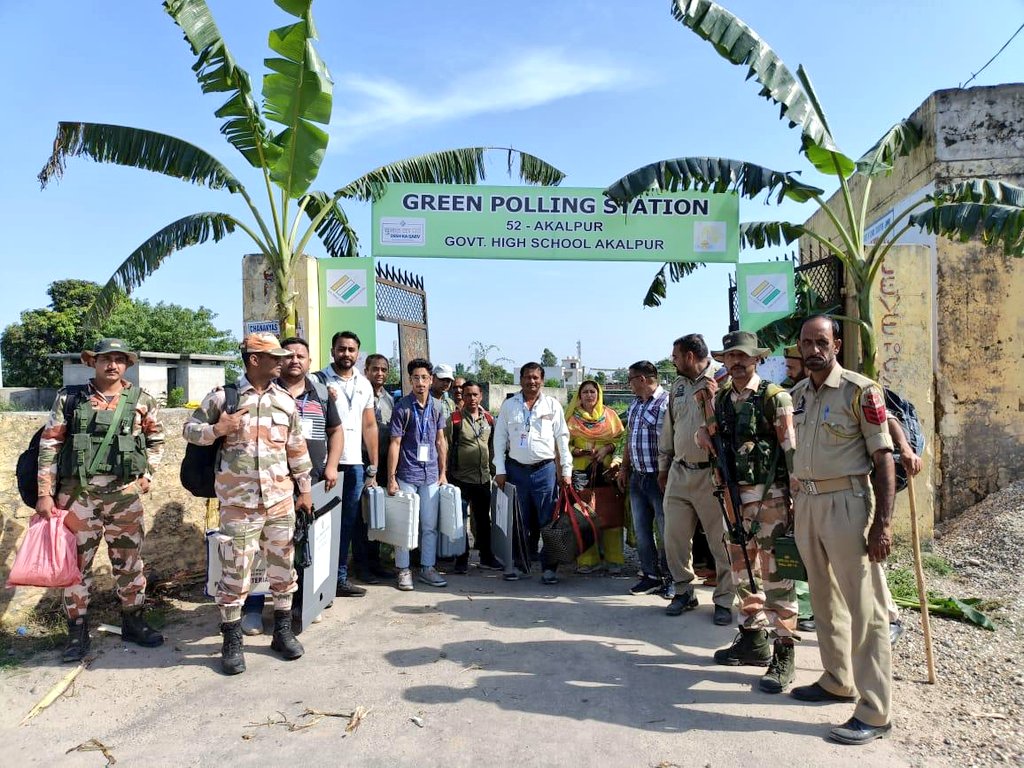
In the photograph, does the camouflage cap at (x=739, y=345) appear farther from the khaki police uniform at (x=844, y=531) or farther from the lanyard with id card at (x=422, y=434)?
the lanyard with id card at (x=422, y=434)

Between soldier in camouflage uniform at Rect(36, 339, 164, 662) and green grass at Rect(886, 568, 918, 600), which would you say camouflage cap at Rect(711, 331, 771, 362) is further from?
soldier in camouflage uniform at Rect(36, 339, 164, 662)

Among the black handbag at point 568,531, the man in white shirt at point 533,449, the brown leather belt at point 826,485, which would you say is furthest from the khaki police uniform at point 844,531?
the man in white shirt at point 533,449

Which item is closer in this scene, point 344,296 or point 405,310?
point 344,296

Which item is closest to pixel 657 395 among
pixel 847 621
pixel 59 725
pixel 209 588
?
pixel 847 621

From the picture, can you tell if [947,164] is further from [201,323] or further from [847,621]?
[201,323]

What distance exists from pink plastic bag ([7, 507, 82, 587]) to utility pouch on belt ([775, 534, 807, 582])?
3.94 m

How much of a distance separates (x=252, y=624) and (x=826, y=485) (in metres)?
3.64

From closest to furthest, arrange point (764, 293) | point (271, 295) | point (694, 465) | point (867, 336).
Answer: point (694, 465), point (867, 336), point (271, 295), point (764, 293)

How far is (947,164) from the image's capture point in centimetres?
712

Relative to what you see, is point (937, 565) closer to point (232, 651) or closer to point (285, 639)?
point (285, 639)

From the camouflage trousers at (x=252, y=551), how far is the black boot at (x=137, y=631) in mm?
646

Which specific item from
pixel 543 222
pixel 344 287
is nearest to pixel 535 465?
pixel 543 222

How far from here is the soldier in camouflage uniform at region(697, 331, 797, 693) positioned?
3.59 meters

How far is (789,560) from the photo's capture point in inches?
137
